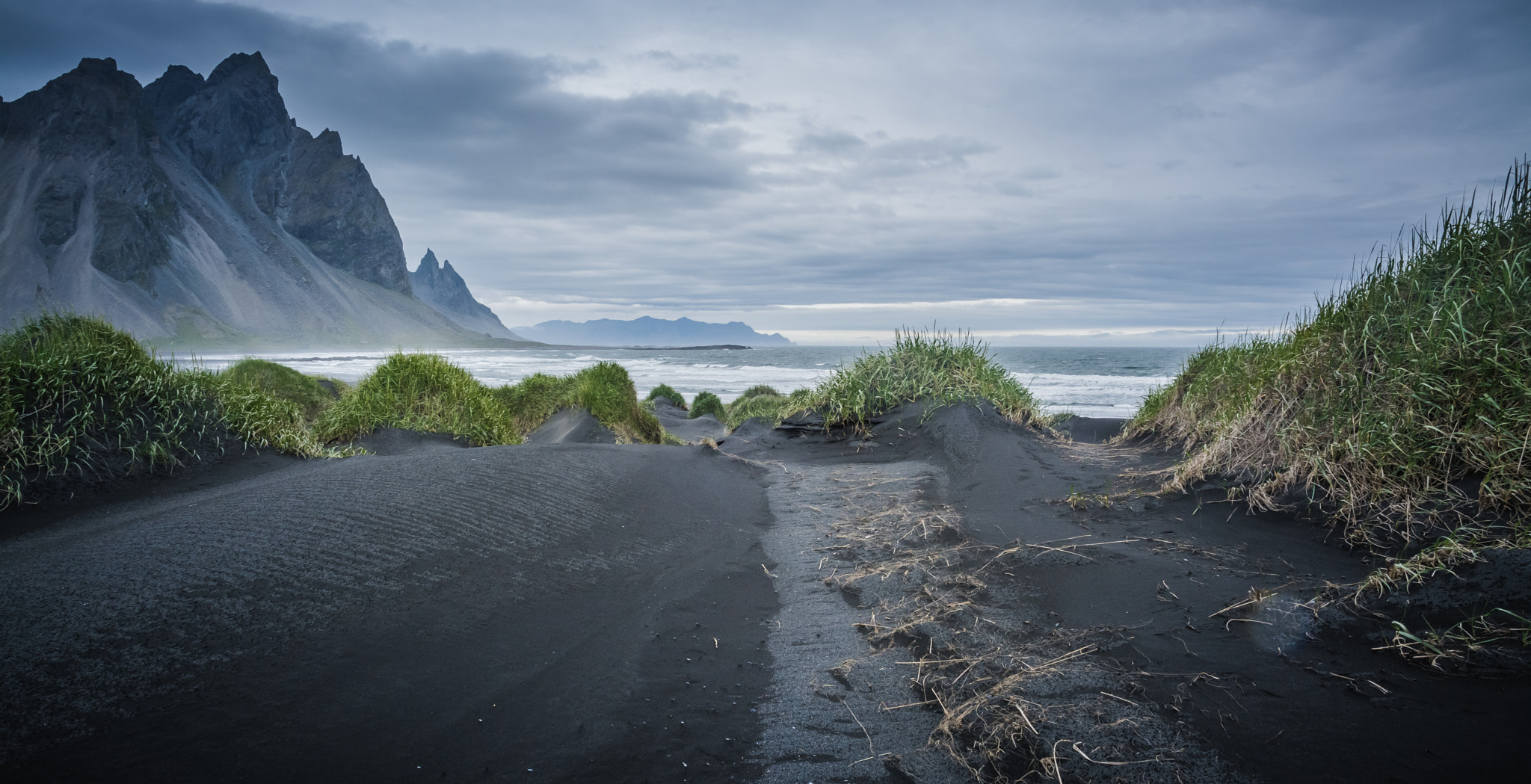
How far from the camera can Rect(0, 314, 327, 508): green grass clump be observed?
4.07 metres

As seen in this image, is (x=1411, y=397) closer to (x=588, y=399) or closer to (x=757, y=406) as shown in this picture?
(x=588, y=399)

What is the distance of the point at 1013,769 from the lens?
75.8 inches

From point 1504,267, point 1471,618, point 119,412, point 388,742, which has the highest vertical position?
point 1504,267

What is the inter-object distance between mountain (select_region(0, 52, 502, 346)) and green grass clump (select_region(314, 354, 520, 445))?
250ft

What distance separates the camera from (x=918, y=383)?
27.5 feet

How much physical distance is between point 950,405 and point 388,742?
658 centimetres

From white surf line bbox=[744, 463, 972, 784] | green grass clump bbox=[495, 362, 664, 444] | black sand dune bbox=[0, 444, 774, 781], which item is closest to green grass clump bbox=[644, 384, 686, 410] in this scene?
green grass clump bbox=[495, 362, 664, 444]

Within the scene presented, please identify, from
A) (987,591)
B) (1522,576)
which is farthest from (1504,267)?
(987,591)

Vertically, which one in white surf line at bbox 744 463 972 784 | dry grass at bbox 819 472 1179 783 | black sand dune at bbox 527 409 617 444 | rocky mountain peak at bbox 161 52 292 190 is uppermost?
rocky mountain peak at bbox 161 52 292 190

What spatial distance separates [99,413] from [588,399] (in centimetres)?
664

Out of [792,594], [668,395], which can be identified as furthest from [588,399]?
[668,395]

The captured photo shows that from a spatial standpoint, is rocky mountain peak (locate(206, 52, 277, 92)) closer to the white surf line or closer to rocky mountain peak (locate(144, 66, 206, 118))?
rocky mountain peak (locate(144, 66, 206, 118))

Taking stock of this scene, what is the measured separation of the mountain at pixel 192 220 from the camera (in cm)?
8275

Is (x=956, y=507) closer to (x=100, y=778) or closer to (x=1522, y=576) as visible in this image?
(x=1522, y=576)
